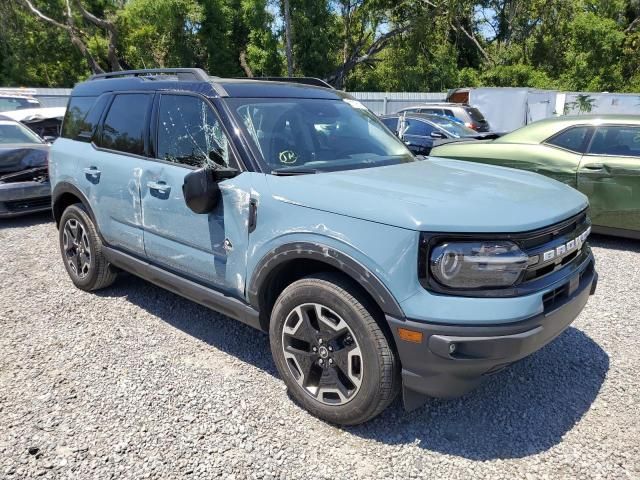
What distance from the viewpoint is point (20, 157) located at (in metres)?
7.37

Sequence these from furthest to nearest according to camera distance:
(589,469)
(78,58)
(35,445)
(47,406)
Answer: (78,58)
(47,406)
(35,445)
(589,469)

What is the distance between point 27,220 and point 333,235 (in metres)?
6.79

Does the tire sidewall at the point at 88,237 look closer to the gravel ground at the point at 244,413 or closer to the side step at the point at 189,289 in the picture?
the side step at the point at 189,289

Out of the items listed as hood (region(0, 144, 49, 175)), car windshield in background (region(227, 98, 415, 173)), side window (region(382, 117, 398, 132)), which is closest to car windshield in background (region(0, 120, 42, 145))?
hood (region(0, 144, 49, 175))

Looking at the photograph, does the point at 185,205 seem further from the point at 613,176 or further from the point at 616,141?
the point at 616,141

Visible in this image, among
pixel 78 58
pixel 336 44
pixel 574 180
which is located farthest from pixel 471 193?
pixel 78 58

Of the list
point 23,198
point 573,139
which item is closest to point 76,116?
point 23,198

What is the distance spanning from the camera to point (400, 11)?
27594 millimetres

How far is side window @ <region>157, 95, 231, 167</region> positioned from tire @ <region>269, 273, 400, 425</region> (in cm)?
105

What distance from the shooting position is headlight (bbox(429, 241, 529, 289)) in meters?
2.30

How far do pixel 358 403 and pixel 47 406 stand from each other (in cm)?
183

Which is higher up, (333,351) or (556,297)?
A: (556,297)

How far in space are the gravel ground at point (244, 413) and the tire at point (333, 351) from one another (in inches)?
7.1

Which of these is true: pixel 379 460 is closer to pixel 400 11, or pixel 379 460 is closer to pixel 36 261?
pixel 36 261
